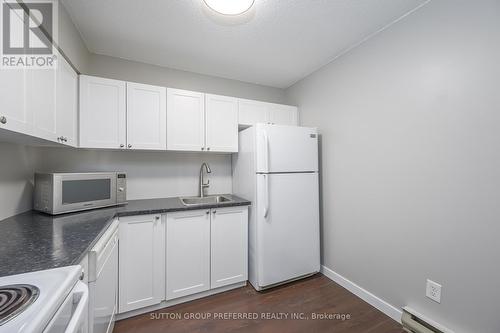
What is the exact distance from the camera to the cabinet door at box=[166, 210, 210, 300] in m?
1.81

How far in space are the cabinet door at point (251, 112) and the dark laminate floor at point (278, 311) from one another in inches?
72.7

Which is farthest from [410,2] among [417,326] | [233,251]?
[233,251]

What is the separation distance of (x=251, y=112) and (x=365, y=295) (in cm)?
222

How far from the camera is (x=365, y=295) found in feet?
6.21

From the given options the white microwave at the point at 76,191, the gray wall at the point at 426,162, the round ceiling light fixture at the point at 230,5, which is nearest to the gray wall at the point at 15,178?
the white microwave at the point at 76,191

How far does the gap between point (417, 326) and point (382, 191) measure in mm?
987

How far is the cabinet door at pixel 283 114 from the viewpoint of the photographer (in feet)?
8.55

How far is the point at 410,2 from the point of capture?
1.48m

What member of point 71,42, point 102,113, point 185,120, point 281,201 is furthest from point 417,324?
point 71,42

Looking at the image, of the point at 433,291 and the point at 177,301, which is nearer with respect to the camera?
the point at 433,291

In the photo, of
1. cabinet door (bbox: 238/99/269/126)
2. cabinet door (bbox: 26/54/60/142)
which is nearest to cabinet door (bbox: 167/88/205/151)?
cabinet door (bbox: 238/99/269/126)

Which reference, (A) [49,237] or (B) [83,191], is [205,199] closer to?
(B) [83,191]

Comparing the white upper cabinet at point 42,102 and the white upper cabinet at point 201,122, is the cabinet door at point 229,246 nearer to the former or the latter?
the white upper cabinet at point 201,122

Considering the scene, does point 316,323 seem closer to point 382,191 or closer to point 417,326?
point 417,326
